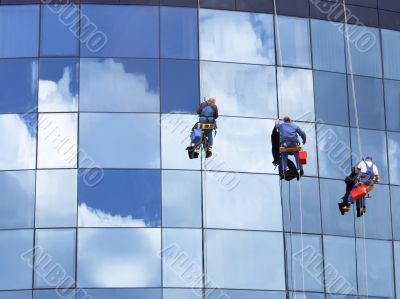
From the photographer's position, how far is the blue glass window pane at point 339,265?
3703cm

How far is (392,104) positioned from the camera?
39688mm

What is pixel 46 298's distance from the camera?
3525 centimetres

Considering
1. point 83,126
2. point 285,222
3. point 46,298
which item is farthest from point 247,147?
point 46,298

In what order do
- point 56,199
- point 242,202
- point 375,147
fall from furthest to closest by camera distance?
point 375,147, point 242,202, point 56,199

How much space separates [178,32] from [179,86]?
168 centimetres

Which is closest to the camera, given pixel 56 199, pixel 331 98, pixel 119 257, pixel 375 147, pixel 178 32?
pixel 119 257

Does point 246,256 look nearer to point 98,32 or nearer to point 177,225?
point 177,225

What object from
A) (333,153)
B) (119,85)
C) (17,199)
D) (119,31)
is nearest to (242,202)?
(333,153)

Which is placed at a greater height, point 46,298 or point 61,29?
point 61,29

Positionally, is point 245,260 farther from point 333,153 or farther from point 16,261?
point 16,261

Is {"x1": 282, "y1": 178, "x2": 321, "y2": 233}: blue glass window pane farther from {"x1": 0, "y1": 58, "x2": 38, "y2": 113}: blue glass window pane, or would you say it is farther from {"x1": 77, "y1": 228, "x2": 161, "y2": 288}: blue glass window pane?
{"x1": 0, "y1": 58, "x2": 38, "y2": 113}: blue glass window pane

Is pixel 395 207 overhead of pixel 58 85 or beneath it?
beneath

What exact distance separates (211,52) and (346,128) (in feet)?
15.3

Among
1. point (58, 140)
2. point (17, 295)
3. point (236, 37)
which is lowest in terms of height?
point (17, 295)
